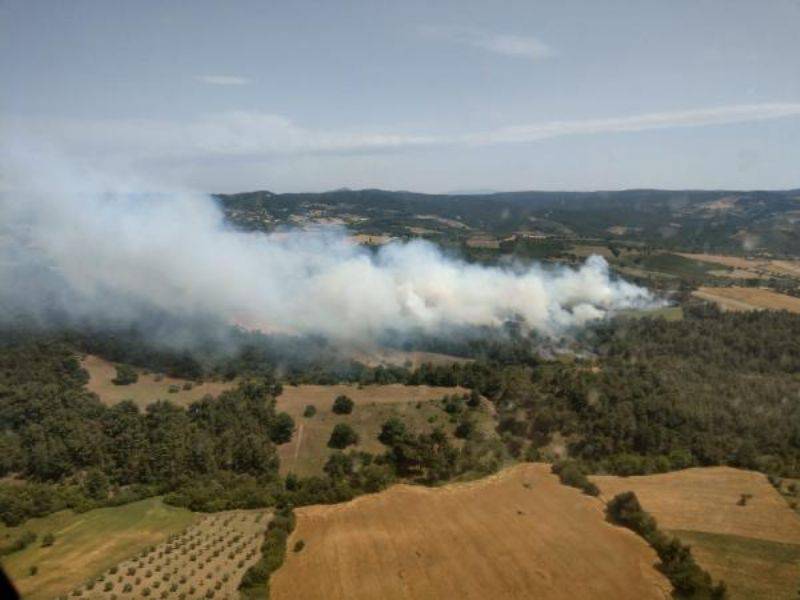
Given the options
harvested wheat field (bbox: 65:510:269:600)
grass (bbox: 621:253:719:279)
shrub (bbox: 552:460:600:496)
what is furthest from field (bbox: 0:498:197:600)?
grass (bbox: 621:253:719:279)

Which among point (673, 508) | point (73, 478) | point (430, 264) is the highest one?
point (430, 264)

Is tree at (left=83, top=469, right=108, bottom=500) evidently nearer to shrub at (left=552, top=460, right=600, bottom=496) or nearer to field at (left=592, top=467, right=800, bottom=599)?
shrub at (left=552, top=460, right=600, bottom=496)

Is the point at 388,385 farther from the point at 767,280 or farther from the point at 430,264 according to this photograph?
the point at 767,280

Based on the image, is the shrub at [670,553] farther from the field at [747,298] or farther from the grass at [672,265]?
the grass at [672,265]

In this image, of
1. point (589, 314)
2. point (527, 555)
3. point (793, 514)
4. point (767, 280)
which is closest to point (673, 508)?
point (793, 514)

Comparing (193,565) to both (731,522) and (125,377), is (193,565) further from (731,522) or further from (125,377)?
(125,377)

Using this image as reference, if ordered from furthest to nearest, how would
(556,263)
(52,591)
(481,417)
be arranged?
(556,263), (481,417), (52,591)

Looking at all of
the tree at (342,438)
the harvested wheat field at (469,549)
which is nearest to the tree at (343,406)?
the tree at (342,438)
